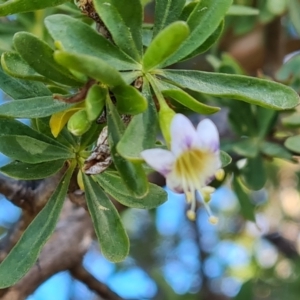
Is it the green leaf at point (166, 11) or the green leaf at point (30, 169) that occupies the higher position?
the green leaf at point (166, 11)

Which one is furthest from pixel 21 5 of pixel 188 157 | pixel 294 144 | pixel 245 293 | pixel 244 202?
pixel 245 293

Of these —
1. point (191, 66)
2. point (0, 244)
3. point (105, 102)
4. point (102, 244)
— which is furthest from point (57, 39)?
point (191, 66)

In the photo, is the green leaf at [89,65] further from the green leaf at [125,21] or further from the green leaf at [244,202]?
the green leaf at [244,202]

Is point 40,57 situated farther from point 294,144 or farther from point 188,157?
point 294,144

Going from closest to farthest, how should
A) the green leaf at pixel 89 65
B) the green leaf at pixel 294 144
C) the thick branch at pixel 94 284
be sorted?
the green leaf at pixel 89 65, the green leaf at pixel 294 144, the thick branch at pixel 94 284

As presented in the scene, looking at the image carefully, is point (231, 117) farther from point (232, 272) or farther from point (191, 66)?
point (232, 272)

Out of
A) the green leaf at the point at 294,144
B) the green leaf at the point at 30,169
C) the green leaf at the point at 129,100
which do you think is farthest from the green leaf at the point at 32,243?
the green leaf at the point at 294,144

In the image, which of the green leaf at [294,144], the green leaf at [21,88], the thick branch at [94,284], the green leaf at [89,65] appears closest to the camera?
the green leaf at [89,65]
